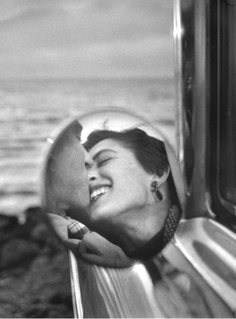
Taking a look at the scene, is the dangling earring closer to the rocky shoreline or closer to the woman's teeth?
the woman's teeth

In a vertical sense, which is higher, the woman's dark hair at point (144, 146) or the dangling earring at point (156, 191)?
the woman's dark hair at point (144, 146)

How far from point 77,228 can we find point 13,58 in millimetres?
413

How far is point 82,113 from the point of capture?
1.31 meters

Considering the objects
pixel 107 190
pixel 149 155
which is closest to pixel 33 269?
pixel 107 190

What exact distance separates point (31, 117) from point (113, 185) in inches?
9.7

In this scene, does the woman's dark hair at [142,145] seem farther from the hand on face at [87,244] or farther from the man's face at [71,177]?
the hand on face at [87,244]

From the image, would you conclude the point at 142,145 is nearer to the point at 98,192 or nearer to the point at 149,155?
the point at 149,155

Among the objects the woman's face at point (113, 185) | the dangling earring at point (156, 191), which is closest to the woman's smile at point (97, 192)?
the woman's face at point (113, 185)

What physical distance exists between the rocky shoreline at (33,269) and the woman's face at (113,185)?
15 centimetres

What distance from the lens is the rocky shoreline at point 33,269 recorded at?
1292 mm

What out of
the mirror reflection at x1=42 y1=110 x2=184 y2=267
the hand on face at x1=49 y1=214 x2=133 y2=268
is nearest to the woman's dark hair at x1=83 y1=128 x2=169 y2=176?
the mirror reflection at x1=42 y1=110 x2=184 y2=267

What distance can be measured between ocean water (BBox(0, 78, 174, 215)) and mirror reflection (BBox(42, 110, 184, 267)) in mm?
45

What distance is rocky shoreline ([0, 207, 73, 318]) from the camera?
4.24ft

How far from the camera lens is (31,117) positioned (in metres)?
1.31
